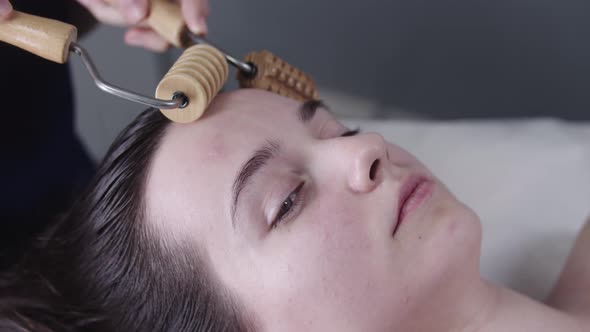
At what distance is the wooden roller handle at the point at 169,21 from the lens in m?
0.73

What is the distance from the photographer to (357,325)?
611 millimetres

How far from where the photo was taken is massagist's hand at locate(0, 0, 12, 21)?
63 centimetres

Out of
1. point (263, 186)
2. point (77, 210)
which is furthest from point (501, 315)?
point (77, 210)

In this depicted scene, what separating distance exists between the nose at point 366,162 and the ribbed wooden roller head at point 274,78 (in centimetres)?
16

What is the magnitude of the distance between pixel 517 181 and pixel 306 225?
575 millimetres

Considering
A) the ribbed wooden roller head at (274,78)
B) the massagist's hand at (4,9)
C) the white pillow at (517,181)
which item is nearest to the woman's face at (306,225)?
the ribbed wooden roller head at (274,78)

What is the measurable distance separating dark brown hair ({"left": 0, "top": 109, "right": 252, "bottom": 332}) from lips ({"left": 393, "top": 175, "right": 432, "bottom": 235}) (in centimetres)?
21

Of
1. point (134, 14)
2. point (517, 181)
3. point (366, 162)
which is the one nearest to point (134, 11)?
point (134, 14)

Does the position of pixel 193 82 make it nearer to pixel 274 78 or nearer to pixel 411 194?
pixel 274 78

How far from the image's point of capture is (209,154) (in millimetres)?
620

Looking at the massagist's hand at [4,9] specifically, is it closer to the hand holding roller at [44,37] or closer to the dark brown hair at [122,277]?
the hand holding roller at [44,37]

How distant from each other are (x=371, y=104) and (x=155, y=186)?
3.01ft

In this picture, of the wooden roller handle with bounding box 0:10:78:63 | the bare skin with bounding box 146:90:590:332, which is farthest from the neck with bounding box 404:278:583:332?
the wooden roller handle with bounding box 0:10:78:63

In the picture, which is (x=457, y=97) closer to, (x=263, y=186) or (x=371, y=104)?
(x=371, y=104)
